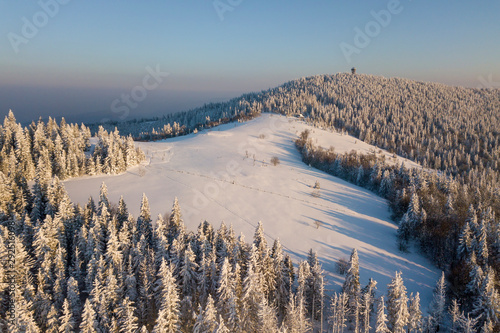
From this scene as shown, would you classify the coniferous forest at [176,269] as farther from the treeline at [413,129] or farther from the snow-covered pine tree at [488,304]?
the treeline at [413,129]

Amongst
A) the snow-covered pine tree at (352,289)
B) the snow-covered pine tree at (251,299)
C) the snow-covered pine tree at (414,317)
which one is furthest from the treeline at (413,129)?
the snow-covered pine tree at (251,299)

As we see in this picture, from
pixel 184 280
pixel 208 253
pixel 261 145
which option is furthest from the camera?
pixel 261 145

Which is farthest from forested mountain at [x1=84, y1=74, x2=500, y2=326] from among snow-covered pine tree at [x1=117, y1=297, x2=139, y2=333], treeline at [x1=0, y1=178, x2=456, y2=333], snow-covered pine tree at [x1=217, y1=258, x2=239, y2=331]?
snow-covered pine tree at [x1=117, y1=297, x2=139, y2=333]

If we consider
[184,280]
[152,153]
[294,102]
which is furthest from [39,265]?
[294,102]

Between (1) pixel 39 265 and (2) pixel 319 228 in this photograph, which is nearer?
(1) pixel 39 265

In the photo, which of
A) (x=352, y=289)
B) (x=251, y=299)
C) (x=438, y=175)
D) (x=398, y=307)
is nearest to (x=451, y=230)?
(x=352, y=289)

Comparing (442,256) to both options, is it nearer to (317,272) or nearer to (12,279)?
(317,272)
